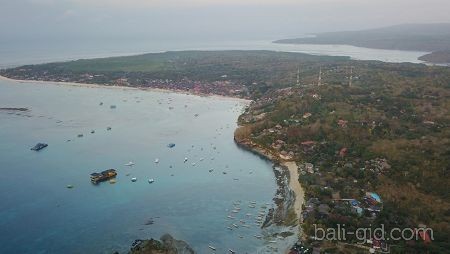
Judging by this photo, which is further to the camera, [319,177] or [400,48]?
[400,48]

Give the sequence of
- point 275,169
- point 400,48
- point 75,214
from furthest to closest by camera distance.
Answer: point 400,48 < point 275,169 < point 75,214

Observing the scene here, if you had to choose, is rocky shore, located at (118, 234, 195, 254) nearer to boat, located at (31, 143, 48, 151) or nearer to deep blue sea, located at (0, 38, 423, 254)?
deep blue sea, located at (0, 38, 423, 254)

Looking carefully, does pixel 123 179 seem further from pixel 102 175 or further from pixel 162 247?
pixel 162 247

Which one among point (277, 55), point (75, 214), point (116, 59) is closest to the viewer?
point (75, 214)

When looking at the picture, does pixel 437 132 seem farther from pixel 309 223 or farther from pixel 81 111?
pixel 81 111

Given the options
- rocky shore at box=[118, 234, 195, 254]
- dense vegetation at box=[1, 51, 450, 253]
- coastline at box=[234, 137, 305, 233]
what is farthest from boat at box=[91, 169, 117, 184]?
dense vegetation at box=[1, 51, 450, 253]

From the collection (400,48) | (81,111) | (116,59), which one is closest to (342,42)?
(400,48)

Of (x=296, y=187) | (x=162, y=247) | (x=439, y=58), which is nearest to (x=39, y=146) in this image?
(x=162, y=247)
